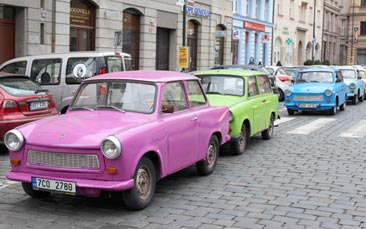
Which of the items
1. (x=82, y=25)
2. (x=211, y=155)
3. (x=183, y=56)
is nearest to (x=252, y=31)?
(x=82, y=25)

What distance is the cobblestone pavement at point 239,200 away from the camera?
562cm

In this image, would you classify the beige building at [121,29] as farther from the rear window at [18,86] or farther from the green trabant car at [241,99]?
the rear window at [18,86]

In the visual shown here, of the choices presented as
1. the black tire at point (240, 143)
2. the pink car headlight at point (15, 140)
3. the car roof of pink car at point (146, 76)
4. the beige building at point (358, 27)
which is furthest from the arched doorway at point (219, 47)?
the beige building at point (358, 27)

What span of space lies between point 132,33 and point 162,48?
10.6 feet

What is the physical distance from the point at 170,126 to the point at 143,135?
694mm

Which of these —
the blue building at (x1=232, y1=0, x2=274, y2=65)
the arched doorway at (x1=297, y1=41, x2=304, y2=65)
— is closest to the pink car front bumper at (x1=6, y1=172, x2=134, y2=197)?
the blue building at (x1=232, y1=0, x2=274, y2=65)

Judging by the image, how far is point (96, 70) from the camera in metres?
12.0

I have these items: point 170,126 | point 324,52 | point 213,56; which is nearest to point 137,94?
point 170,126

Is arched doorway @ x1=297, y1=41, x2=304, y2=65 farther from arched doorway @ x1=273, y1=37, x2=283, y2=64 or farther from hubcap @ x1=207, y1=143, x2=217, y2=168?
hubcap @ x1=207, y1=143, x2=217, y2=168

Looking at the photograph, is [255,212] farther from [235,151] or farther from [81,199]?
[235,151]

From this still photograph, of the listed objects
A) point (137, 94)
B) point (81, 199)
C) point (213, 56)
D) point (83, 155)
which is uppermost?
point (213, 56)

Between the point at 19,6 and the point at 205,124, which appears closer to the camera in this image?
the point at 205,124

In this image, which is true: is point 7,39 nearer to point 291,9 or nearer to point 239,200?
point 239,200

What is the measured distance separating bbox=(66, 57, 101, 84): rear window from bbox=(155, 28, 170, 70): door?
1509 cm
